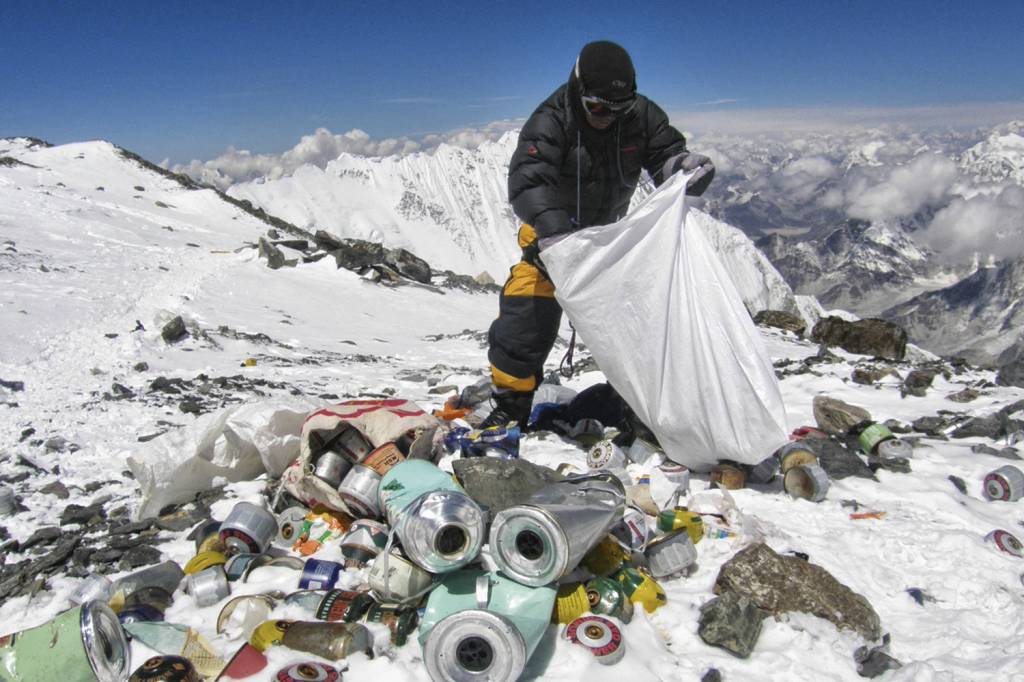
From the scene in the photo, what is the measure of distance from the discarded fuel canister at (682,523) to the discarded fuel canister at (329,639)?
5.17ft

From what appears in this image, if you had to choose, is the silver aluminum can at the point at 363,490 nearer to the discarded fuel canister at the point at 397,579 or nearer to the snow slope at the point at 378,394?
the snow slope at the point at 378,394

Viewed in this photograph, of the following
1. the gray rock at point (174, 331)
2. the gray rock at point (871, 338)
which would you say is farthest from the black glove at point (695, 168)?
the gray rock at point (871, 338)

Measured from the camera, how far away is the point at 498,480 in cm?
341

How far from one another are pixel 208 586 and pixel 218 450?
148 cm

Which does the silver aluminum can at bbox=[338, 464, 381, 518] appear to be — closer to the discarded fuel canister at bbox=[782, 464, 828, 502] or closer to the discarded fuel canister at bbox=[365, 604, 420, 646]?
the discarded fuel canister at bbox=[365, 604, 420, 646]

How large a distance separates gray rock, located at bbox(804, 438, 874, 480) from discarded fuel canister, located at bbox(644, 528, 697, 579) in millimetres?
1578

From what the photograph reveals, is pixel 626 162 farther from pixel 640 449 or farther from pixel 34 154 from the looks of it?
pixel 34 154

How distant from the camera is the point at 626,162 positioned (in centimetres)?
430

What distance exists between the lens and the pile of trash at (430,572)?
7.47ft

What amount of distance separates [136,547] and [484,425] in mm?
2302

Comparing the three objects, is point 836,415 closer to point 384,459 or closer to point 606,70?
point 606,70

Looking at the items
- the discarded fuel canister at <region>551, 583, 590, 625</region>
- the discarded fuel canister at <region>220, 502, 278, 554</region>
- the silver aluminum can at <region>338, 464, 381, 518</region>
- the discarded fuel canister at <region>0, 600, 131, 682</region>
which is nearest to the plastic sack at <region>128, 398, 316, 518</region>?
the discarded fuel canister at <region>220, 502, 278, 554</region>

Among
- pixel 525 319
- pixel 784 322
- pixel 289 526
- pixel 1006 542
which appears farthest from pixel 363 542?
pixel 784 322

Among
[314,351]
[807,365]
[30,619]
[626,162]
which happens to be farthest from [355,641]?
[314,351]
